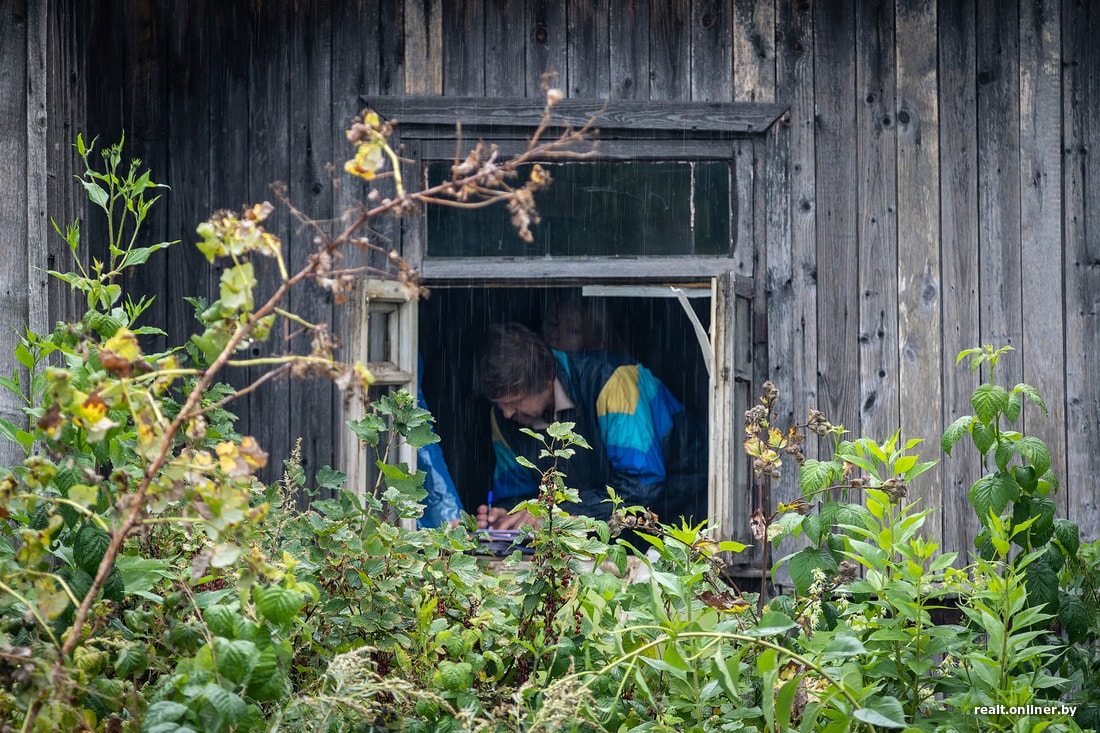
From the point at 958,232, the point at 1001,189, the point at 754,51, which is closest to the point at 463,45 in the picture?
the point at 754,51

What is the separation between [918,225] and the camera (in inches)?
174

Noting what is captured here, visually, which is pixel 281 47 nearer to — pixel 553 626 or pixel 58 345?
pixel 58 345

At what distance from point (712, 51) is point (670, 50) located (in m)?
0.18

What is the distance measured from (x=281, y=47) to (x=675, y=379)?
13.8 ft

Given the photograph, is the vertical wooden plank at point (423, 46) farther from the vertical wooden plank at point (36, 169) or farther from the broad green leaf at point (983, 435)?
the broad green leaf at point (983, 435)

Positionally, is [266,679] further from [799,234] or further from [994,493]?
[799,234]

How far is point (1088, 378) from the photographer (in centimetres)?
434

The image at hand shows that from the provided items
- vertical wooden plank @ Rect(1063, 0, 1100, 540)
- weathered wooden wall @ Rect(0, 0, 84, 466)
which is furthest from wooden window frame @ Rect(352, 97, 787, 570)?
weathered wooden wall @ Rect(0, 0, 84, 466)

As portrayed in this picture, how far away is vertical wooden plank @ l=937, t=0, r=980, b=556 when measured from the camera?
4348 millimetres

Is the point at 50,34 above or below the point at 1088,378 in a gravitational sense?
above

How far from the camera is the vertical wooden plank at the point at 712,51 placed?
176 inches

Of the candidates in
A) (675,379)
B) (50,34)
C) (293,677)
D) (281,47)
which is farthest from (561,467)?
(293,677)

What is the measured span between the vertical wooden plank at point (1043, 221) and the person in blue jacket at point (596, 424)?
2222 mm

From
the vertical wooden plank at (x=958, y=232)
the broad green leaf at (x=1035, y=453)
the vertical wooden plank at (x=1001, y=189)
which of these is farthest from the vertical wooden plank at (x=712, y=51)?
the broad green leaf at (x=1035, y=453)
